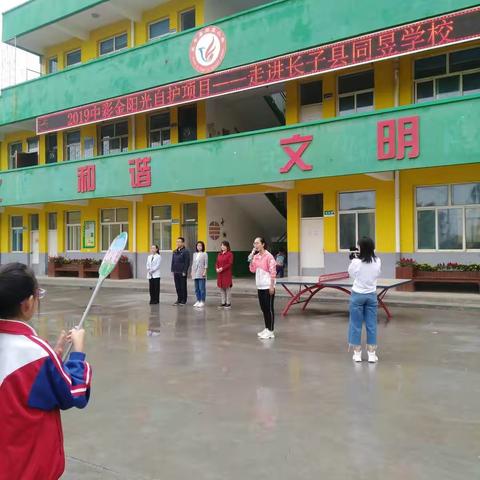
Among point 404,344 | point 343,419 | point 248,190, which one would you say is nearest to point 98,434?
point 343,419

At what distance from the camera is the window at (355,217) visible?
17906 millimetres

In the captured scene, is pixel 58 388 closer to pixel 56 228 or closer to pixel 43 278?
pixel 43 278

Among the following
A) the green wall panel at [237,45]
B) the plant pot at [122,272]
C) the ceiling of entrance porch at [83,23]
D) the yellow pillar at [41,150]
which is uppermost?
the ceiling of entrance porch at [83,23]

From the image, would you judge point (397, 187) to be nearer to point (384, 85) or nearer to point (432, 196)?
point (432, 196)

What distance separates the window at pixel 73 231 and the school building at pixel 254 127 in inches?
3.3

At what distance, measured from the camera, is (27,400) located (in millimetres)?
2189

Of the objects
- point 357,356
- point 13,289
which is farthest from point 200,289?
point 13,289

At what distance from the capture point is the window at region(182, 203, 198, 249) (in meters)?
22.4

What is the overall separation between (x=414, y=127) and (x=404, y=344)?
810cm

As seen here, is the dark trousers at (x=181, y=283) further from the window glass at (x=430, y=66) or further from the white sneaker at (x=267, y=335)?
the window glass at (x=430, y=66)

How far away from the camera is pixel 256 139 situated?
17969 millimetres

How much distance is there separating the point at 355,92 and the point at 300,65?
242cm

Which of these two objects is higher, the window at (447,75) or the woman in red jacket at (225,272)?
the window at (447,75)

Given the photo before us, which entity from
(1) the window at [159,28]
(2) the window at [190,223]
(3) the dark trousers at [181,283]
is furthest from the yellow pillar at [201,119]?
(3) the dark trousers at [181,283]
